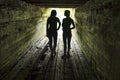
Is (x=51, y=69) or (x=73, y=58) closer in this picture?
(x=51, y=69)

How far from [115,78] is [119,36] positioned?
2.71 ft

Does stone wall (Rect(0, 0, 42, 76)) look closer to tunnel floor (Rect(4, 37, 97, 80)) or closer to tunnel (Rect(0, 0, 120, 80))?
tunnel (Rect(0, 0, 120, 80))

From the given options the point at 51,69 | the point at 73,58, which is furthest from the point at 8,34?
the point at 73,58

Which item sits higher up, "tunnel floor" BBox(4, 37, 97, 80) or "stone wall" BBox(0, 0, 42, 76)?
"stone wall" BBox(0, 0, 42, 76)

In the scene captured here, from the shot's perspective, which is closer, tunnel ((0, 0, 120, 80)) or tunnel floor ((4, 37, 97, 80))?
tunnel ((0, 0, 120, 80))

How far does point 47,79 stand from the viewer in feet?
23.0

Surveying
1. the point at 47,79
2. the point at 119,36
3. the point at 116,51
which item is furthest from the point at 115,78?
the point at 47,79

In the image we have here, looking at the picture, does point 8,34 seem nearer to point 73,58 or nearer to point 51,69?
point 51,69

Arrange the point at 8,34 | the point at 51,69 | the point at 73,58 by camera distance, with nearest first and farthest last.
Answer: the point at 8,34 → the point at 51,69 → the point at 73,58

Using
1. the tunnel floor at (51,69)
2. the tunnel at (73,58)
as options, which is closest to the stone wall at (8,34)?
the tunnel at (73,58)

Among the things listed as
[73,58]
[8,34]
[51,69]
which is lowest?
[73,58]

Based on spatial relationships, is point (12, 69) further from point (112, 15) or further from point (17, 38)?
point (112, 15)

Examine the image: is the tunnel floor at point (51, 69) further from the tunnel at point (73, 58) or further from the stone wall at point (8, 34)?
the stone wall at point (8, 34)

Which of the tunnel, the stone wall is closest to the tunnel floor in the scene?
the tunnel
